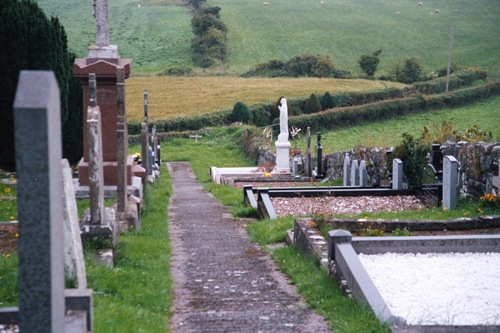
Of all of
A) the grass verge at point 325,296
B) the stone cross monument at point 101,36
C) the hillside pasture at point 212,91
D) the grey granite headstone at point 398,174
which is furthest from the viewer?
the hillside pasture at point 212,91

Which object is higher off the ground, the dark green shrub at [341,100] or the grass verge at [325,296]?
the dark green shrub at [341,100]

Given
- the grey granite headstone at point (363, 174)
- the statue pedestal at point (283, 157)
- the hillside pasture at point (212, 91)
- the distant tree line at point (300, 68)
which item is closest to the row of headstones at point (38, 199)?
the grey granite headstone at point (363, 174)

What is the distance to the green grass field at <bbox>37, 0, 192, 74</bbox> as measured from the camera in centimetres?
7669

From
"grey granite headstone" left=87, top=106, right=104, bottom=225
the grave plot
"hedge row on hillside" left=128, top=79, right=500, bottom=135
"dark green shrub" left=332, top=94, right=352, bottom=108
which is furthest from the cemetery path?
"dark green shrub" left=332, top=94, right=352, bottom=108

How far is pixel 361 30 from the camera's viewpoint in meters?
84.3

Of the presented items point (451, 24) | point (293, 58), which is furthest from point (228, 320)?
point (451, 24)

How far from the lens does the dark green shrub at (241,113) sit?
165 feet

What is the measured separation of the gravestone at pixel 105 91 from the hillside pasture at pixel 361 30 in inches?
2127

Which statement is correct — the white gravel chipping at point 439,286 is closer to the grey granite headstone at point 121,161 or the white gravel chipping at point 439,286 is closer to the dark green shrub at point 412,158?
the grey granite headstone at point 121,161

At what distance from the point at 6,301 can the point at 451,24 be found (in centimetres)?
8225

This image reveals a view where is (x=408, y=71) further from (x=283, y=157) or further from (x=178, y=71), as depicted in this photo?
(x=283, y=157)

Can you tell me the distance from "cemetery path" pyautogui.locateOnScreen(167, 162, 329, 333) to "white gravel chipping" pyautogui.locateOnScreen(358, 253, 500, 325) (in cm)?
77

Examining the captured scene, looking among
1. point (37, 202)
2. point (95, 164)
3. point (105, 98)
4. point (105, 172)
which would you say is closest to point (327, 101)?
point (105, 98)

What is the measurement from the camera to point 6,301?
20.3 feet
